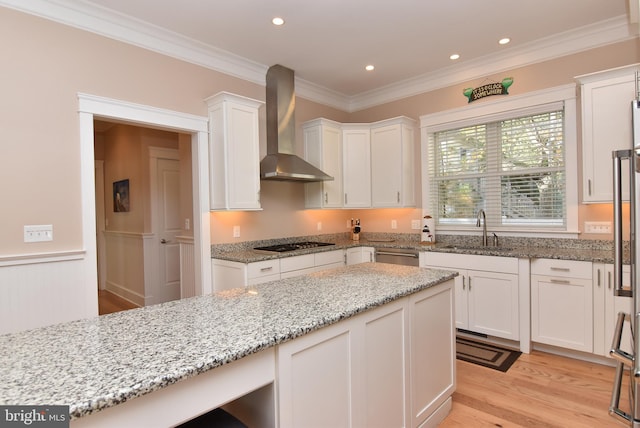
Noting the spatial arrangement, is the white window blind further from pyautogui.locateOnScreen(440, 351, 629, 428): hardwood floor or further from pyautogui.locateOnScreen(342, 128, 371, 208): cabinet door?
pyautogui.locateOnScreen(440, 351, 629, 428): hardwood floor

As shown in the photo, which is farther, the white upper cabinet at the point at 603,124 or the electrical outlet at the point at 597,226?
the electrical outlet at the point at 597,226

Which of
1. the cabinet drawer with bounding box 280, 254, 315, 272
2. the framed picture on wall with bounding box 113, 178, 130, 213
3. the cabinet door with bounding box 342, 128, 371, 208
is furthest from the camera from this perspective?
the framed picture on wall with bounding box 113, 178, 130, 213

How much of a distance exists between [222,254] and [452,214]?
2703 mm

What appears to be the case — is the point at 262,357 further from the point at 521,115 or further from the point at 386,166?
the point at 521,115

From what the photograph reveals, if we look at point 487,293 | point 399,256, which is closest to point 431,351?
point 487,293

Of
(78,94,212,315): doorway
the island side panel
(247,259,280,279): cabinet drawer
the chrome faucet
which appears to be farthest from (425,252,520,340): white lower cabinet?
(78,94,212,315): doorway

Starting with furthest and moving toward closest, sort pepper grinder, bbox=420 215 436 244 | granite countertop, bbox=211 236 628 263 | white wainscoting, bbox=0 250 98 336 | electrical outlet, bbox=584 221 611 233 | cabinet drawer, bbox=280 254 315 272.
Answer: pepper grinder, bbox=420 215 436 244
cabinet drawer, bbox=280 254 315 272
electrical outlet, bbox=584 221 611 233
granite countertop, bbox=211 236 628 263
white wainscoting, bbox=0 250 98 336

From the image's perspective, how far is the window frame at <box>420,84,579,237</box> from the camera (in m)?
3.23

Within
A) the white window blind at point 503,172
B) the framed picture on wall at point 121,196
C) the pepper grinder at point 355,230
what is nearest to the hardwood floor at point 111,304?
the framed picture on wall at point 121,196

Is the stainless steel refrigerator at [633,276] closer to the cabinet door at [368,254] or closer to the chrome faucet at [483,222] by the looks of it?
the chrome faucet at [483,222]

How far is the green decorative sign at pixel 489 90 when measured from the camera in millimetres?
3592

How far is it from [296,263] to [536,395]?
2207 mm

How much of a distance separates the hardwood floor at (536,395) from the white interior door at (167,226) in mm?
3858

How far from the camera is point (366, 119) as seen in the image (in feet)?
15.9
